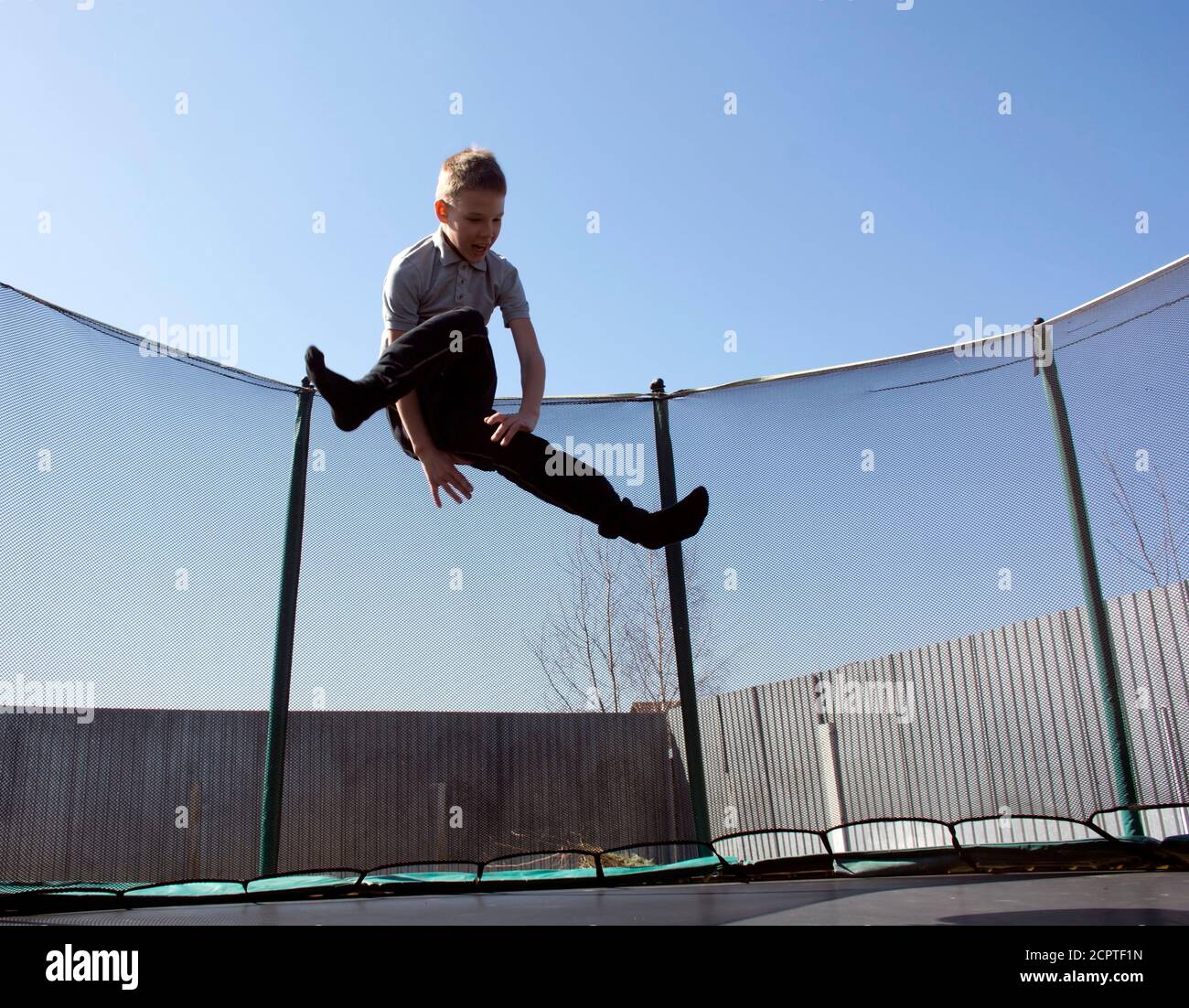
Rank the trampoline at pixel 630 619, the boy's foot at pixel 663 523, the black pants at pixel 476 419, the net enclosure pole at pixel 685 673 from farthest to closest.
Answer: the net enclosure pole at pixel 685 673
the trampoline at pixel 630 619
the boy's foot at pixel 663 523
the black pants at pixel 476 419

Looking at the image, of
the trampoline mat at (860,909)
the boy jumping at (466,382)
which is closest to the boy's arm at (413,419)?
the boy jumping at (466,382)

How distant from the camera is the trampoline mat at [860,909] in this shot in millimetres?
884

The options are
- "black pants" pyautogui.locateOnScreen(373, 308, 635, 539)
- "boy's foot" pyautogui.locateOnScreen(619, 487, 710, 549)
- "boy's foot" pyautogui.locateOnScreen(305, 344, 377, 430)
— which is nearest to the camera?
"boy's foot" pyautogui.locateOnScreen(305, 344, 377, 430)

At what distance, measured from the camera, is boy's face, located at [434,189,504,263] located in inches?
66.2

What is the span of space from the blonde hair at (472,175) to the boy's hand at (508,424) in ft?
1.27

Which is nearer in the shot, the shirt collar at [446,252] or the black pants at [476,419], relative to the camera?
the black pants at [476,419]

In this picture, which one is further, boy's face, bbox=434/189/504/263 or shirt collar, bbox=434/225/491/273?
shirt collar, bbox=434/225/491/273

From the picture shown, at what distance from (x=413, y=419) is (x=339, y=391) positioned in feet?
0.92

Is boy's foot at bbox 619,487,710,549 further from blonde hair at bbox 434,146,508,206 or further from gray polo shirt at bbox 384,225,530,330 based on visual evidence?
blonde hair at bbox 434,146,508,206

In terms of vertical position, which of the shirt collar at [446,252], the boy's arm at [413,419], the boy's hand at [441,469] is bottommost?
the boy's hand at [441,469]

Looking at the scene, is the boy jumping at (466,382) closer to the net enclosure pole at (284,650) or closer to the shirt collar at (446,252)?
the shirt collar at (446,252)

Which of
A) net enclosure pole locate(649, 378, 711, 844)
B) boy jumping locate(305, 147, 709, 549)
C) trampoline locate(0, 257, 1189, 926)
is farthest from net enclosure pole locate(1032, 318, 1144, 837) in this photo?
boy jumping locate(305, 147, 709, 549)

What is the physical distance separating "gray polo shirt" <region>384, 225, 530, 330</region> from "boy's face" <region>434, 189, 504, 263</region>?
5 centimetres

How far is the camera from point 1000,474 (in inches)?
104
